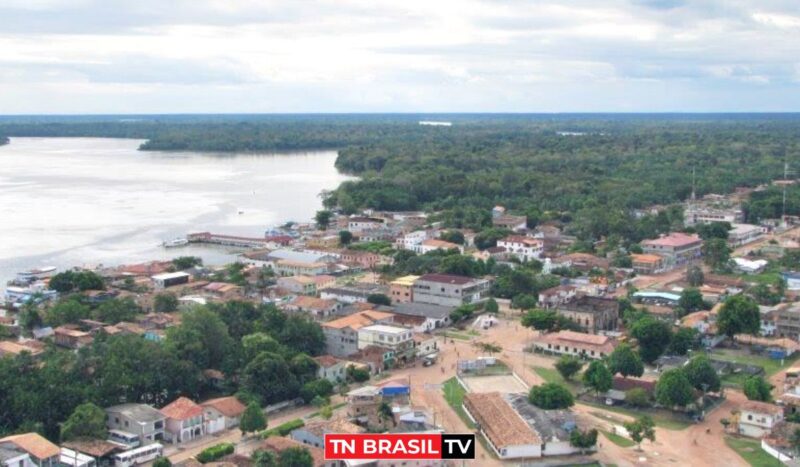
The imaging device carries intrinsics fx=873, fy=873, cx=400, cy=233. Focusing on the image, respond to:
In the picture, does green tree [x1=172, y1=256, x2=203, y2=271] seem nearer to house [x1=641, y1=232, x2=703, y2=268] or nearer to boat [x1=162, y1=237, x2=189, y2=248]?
boat [x1=162, y1=237, x2=189, y2=248]

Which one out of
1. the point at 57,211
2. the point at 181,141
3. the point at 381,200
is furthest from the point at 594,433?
the point at 181,141

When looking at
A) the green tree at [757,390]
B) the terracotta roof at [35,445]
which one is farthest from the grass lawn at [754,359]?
the terracotta roof at [35,445]

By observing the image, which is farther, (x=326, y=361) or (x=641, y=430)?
(x=326, y=361)

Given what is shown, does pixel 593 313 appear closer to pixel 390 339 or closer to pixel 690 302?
pixel 690 302

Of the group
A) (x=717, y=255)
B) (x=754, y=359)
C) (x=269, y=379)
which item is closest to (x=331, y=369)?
(x=269, y=379)

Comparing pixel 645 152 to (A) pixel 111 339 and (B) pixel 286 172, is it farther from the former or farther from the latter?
(A) pixel 111 339

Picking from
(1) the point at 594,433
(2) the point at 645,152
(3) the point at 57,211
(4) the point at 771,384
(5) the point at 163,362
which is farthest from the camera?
(2) the point at 645,152

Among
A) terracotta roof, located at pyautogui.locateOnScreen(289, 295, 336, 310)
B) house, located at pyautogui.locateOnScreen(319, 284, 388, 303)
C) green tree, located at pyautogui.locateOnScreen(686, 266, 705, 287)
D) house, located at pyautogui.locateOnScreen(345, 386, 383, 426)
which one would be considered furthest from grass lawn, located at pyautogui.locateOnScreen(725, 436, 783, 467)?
green tree, located at pyautogui.locateOnScreen(686, 266, 705, 287)

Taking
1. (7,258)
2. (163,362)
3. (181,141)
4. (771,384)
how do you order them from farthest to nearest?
(181,141)
(7,258)
(771,384)
(163,362)
